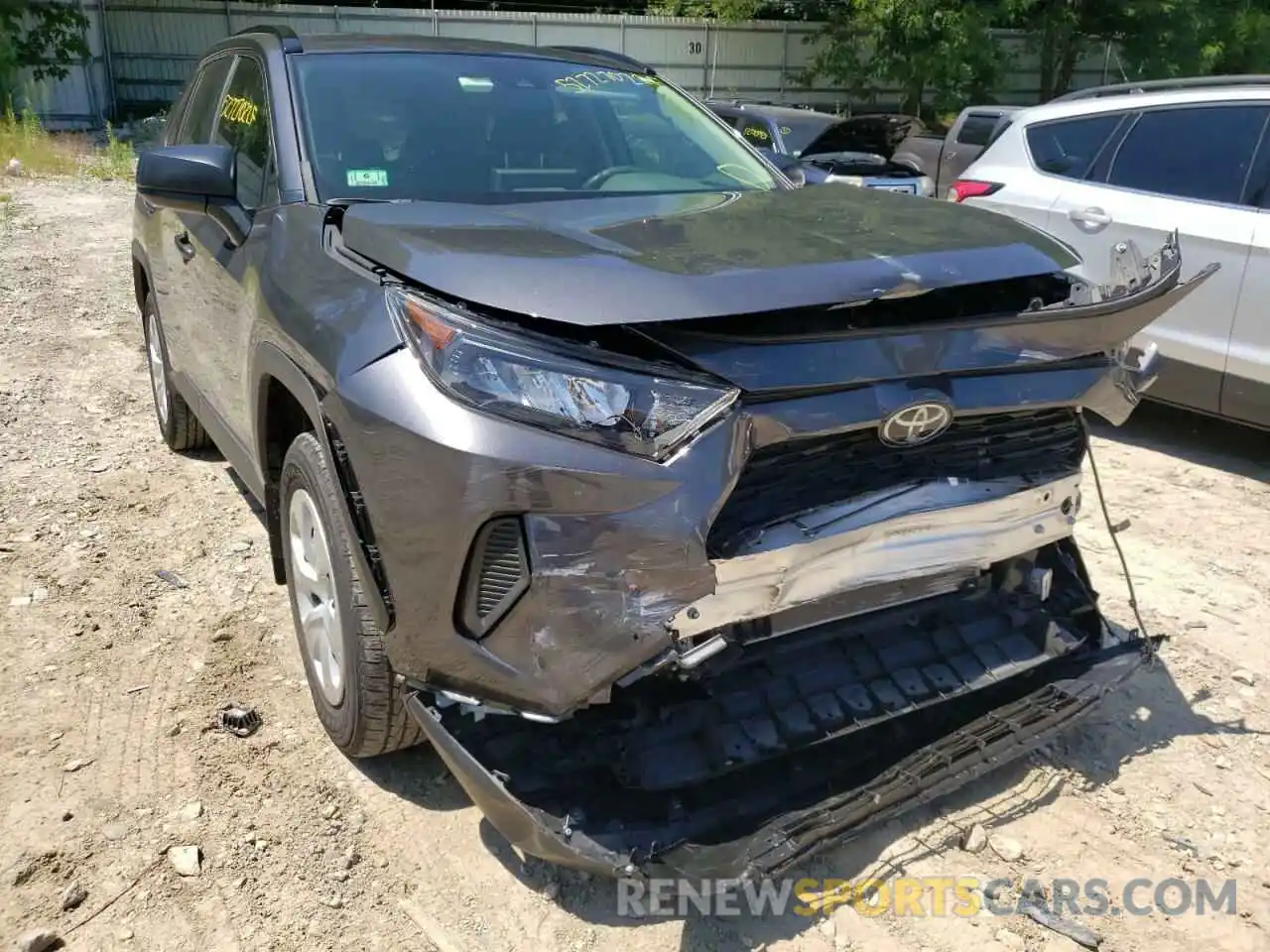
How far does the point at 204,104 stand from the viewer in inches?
167

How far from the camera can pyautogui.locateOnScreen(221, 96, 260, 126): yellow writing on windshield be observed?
3.44 m

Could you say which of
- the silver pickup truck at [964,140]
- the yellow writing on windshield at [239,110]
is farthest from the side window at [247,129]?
the silver pickup truck at [964,140]

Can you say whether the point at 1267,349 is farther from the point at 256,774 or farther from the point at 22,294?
the point at 22,294

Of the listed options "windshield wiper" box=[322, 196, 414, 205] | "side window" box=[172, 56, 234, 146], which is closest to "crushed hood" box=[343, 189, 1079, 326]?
"windshield wiper" box=[322, 196, 414, 205]

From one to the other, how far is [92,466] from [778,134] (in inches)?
299

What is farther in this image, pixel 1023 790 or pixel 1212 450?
pixel 1212 450

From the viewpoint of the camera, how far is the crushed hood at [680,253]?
2076mm

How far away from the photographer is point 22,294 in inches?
304

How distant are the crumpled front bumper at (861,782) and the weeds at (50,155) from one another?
13.8 metres

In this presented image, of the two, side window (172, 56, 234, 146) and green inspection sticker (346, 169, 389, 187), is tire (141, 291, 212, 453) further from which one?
green inspection sticker (346, 169, 389, 187)

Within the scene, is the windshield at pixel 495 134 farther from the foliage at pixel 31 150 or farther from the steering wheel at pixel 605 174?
the foliage at pixel 31 150

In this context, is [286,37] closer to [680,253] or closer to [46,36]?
[680,253]

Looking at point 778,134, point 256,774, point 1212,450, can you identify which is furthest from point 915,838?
point 778,134

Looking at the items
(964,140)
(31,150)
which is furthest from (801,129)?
(31,150)
